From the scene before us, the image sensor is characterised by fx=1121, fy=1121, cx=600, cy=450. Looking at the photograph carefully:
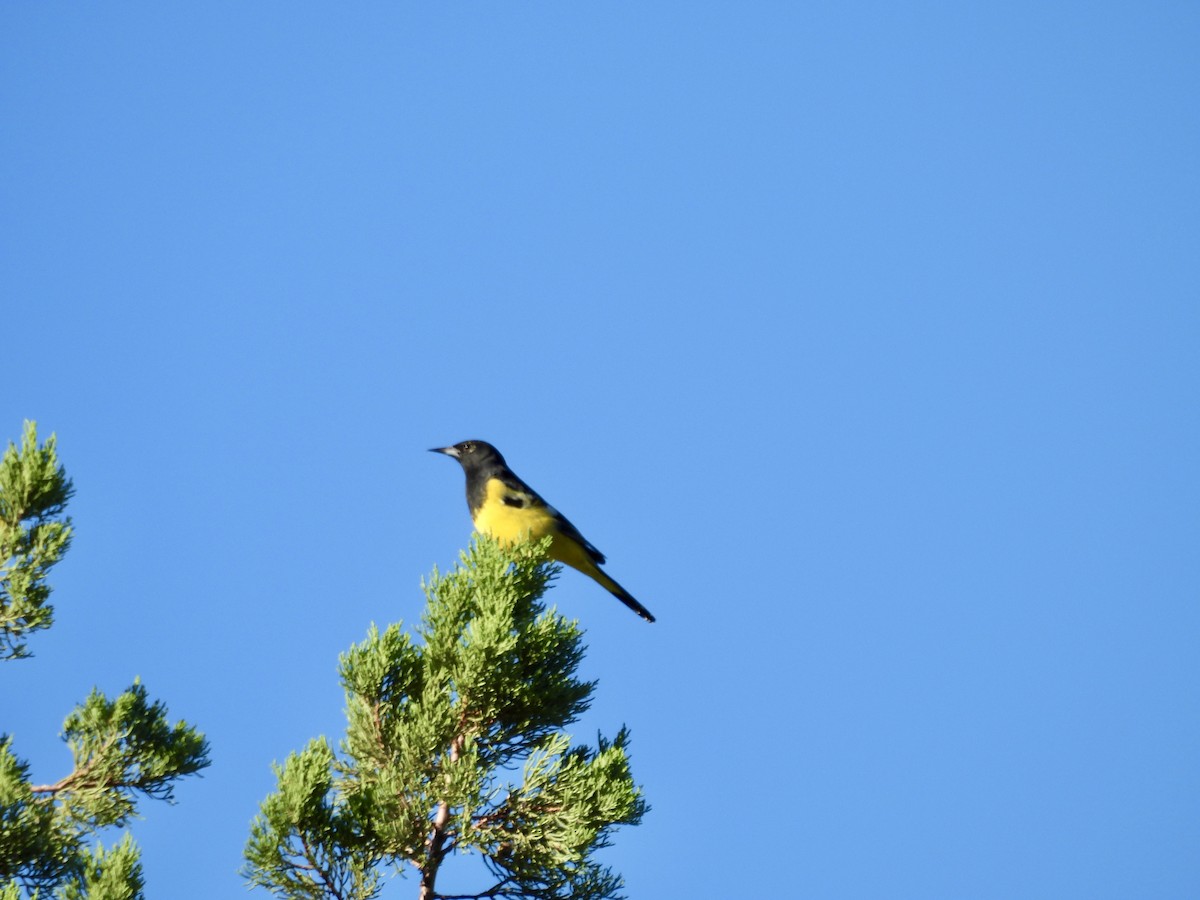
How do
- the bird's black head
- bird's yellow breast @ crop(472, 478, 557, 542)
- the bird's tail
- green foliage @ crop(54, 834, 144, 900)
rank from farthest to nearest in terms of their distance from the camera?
the bird's black head, the bird's tail, bird's yellow breast @ crop(472, 478, 557, 542), green foliage @ crop(54, 834, 144, 900)

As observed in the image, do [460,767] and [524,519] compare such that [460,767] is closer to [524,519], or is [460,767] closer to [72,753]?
[72,753]

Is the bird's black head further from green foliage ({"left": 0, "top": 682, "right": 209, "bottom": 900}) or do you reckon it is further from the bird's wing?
green foliage ({"left": 0, "top": 682, "right": 209, "bottom": 900})

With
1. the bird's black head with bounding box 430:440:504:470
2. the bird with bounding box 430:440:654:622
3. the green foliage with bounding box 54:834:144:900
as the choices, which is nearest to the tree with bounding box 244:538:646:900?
the green foliage with bounding box 54:834:144:900

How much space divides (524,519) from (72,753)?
3.56 m

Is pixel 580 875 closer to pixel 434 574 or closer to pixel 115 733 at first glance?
pixel 434 574

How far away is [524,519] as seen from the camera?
7.22m

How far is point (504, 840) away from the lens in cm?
390

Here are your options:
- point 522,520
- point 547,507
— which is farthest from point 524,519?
point 547,507

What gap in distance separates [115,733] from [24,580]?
2.10ft

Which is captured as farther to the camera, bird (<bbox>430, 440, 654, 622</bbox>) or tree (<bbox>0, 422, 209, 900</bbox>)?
bird (<bbox>430, 440, 654, 622</bbox>)

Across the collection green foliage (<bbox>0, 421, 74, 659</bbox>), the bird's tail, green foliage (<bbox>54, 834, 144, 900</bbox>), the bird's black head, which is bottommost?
green foliage (<bbox>54, 834, 144, 900</bbox>)

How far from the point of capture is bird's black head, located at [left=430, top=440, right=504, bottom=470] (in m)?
8.09

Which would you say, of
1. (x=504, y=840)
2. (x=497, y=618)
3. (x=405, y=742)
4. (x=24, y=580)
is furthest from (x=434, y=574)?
(x=24, y=580)

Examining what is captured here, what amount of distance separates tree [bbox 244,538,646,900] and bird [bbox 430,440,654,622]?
2.78m
